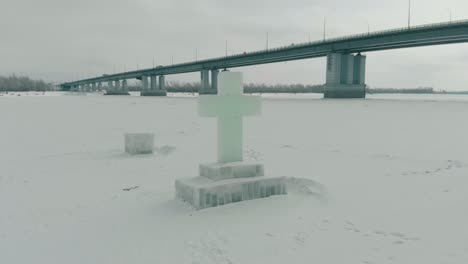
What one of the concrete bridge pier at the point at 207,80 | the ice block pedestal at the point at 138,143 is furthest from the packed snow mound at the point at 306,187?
the concrete bridge pier at the point at 207,80

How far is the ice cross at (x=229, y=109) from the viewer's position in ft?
19.4

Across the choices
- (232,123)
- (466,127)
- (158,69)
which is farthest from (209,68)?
(232,123)

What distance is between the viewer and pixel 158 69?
112 metres

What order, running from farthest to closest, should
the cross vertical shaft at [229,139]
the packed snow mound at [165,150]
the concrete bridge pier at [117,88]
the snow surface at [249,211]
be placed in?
1. the concrete bridge pier at [117,88]
2. the packed snow mound at [165,150]
3. the cross vertical shaft at [229,139]
4. the snow surface at [249,211]

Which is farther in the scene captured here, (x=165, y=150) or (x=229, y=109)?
(x=165, y=150)

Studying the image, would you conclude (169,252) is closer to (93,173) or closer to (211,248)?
(211,248)

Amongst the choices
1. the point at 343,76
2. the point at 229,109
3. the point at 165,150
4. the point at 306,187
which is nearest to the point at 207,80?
the point at 343,76

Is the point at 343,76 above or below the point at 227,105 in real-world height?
above

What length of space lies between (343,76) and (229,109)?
6075cm

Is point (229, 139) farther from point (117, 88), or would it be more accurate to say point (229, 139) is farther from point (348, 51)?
point (117, 88)

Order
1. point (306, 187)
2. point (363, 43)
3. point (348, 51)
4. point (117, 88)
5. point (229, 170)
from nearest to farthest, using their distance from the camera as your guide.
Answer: point (229, 170) < point (306, 187) < point (363, 43) < point (348, 51) < point (117, 88)

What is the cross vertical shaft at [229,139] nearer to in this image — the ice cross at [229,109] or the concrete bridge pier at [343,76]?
the ice cross at [229,109]

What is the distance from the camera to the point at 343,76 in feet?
205

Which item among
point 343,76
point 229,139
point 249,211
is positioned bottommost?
point 249,211
